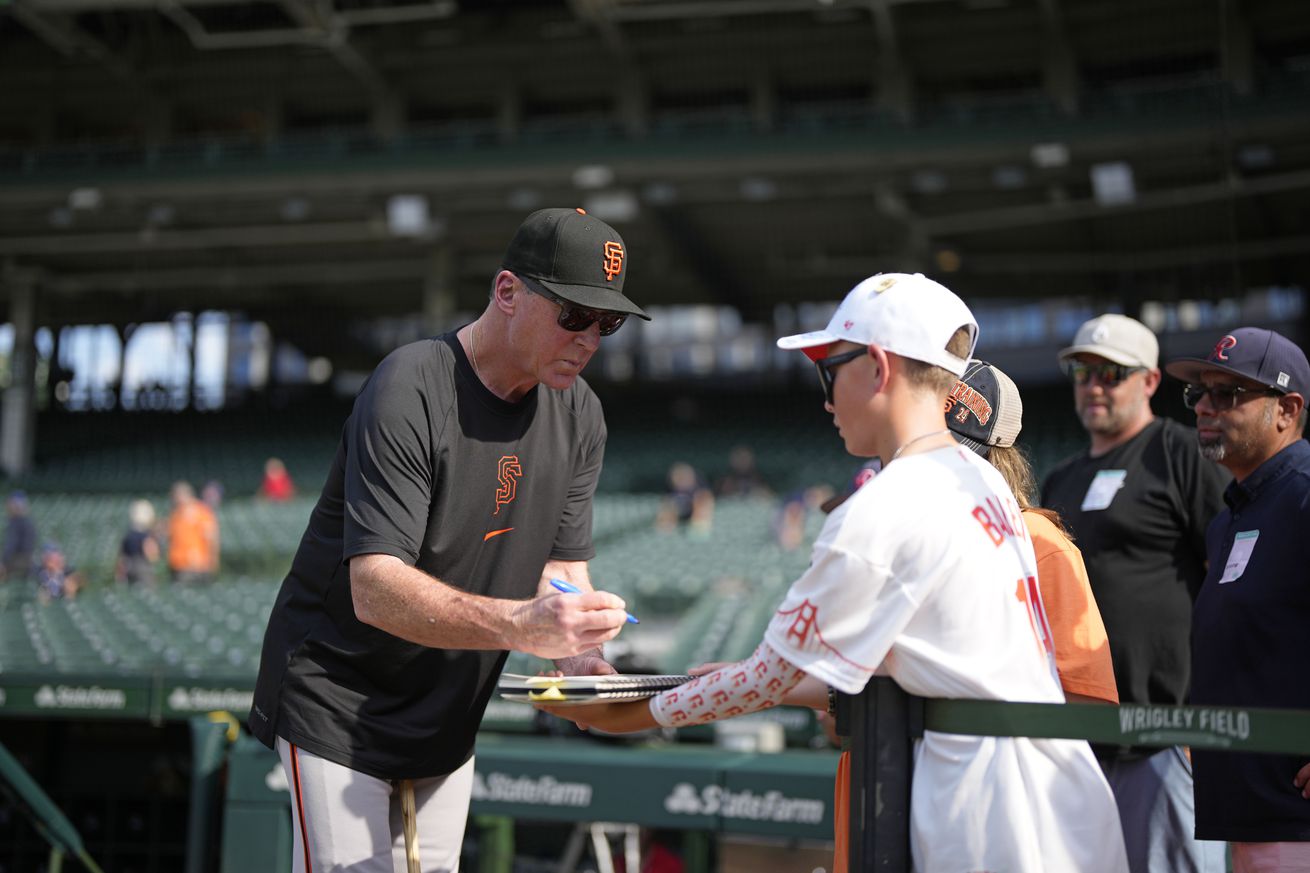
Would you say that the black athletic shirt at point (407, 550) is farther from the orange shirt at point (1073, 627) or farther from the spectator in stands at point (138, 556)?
the spectator in stands at point (138, 556)

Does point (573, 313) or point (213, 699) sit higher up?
point (573, 313)

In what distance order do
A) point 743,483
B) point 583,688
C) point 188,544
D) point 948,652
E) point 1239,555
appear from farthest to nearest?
point 743,483 → point 188,544 → point 1239,555 → point 583,688 → point 948,652

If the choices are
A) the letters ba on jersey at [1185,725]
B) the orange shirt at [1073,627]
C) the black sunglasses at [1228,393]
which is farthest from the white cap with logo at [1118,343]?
the letters ba on jersey at [1185,725]

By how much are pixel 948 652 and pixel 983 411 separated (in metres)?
0.85

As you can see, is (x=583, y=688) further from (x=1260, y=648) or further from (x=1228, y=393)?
(x=1228, y=393)

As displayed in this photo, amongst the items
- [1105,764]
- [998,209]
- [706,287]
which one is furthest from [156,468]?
[1105,764]

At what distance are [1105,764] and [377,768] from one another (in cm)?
221

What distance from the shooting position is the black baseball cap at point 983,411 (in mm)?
2654

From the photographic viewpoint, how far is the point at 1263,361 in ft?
10.3

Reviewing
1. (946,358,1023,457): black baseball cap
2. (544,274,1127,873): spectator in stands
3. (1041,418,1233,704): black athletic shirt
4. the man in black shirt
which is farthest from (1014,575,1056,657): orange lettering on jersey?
(1041,418,1233,704): black athletic shirt

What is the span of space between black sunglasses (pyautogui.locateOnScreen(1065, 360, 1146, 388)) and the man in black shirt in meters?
2.10

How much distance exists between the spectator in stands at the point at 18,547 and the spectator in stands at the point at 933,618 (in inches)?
585

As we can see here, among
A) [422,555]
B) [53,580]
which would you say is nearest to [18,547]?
[53,580]

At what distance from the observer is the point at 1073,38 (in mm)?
22766
